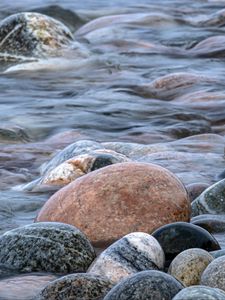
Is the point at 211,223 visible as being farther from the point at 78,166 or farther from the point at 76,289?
the point at 78,166

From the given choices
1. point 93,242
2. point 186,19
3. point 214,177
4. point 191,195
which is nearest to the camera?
point 93,242

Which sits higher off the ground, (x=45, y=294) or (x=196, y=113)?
(x=45, y=294)

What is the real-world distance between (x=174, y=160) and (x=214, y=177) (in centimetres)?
50

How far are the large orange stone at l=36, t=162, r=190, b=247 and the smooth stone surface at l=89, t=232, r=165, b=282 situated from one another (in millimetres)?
553

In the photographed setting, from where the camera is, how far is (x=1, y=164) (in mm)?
6555

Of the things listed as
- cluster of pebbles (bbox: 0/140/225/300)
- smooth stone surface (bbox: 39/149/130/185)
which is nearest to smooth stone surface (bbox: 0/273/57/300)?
cluster of pebbles (bbox: 0/140/225/300)

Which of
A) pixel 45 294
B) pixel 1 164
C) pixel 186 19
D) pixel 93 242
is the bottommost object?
pixel 186 19

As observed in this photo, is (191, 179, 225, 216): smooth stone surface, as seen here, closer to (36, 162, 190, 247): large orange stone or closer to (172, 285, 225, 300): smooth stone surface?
(36, 162, 190, 247): large orange stone

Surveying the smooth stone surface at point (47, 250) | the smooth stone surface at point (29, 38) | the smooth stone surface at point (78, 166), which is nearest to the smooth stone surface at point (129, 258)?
the smooth stone surface at point (47, 250)

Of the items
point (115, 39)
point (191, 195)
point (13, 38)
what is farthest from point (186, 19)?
point (191, 195)

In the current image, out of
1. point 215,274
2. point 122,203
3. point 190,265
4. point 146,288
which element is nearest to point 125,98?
point 122,203

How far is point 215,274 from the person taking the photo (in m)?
3.24

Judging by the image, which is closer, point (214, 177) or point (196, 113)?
point (214, 177)

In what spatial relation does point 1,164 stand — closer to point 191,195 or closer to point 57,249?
point 191,195
